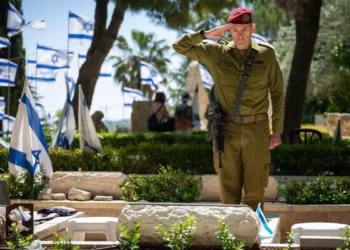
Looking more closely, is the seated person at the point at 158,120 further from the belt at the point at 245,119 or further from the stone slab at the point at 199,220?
the stone slab at the point at 199,220

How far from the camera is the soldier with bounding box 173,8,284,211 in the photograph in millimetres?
7551

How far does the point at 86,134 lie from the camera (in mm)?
14227

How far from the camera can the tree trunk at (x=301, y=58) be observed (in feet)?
59.1

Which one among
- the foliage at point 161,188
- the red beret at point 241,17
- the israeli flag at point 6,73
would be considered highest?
the red beret at point 241,17

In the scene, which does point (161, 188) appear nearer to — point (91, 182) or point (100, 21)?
point (91, 182)

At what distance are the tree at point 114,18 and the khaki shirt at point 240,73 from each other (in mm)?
13704

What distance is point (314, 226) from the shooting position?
697 cm

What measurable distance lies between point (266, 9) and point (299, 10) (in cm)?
4352

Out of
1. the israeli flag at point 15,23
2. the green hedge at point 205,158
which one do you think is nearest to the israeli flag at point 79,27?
the israeli flag at point 15,23

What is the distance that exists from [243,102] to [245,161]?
516 mm

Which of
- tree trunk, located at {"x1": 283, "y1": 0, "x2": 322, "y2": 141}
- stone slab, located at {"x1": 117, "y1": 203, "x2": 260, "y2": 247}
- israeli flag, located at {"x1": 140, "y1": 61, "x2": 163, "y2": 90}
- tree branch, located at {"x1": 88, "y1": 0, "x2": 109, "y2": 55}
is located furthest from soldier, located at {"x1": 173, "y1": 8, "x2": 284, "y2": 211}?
israeli flag, located at {"x1": 140, "y1": 61, "x2": 163, "y2": 90}

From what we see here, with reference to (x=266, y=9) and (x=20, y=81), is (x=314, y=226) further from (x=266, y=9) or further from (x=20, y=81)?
(x=266, y=9)

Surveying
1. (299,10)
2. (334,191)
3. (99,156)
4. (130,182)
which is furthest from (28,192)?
(299,10)

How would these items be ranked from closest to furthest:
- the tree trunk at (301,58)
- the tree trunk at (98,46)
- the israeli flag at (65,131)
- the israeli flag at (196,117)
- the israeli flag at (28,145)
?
the israeli flag at (28,145), the israeli flag at (65,131), the tree trunk at (301,58), the tree trunk at (98,46), the israeli flag at (196,117)
